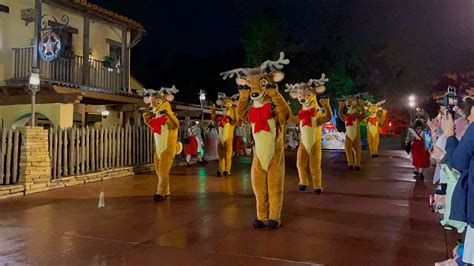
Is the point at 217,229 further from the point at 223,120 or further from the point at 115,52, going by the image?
the point at 115,52

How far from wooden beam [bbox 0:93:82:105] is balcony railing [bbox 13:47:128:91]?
2.40 ft

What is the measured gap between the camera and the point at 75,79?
14.7 metres

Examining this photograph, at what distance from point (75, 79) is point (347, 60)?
61.5 ft

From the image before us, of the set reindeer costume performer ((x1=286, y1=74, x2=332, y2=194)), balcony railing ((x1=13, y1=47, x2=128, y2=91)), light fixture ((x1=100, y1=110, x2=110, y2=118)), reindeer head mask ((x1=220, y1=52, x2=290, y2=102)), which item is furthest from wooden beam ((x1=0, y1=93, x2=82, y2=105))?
reindeer head mask ((x1=220, y1=52, x2=290, y2=102))

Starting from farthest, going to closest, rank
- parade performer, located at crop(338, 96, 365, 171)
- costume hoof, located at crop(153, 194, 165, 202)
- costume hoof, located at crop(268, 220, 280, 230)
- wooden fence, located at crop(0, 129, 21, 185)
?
parade performer, located at crop(338, 96, 365, 171) → wooden fence, located at crop(0, 129, 21, 185) → costume hoof, located at crop(153, 194, 165, 202) → costume hoof, located at crop(268, 220, 280, 230)

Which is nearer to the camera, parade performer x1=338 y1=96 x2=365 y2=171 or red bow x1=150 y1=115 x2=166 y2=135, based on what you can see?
red bow x1=150 y1=115 x2=166 y2=135

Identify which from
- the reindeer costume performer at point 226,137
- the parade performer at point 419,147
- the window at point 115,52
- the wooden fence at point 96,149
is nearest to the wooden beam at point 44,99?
the wooden fence at point 96,149

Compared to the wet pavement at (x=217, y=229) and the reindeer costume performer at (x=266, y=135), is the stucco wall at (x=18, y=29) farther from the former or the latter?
the reindeer costume performer at (x=266, y=135)

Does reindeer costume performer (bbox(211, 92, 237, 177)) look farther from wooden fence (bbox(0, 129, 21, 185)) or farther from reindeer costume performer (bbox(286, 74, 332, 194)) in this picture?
wooden fence (bbox(0, 129, 21, 185))

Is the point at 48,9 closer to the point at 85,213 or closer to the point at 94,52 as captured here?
the point at 94,52

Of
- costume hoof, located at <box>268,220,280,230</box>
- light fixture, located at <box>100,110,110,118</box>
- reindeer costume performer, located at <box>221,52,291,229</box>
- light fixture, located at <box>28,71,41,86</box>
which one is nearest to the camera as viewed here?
costume hoof, located at <box>268,220,280,230</box>

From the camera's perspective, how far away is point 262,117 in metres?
5.84

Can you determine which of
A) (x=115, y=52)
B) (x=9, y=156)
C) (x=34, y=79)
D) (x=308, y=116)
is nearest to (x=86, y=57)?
(x=115, y=52)

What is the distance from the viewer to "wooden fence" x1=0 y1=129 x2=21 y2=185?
8648 millimetres
